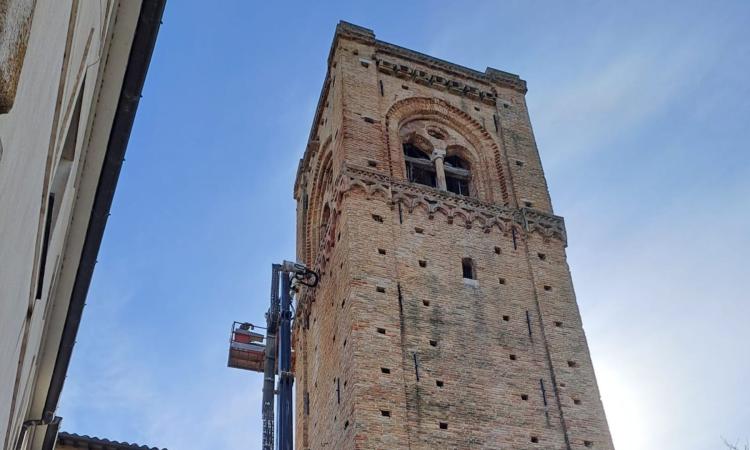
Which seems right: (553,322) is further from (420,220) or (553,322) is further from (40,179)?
(40,179)

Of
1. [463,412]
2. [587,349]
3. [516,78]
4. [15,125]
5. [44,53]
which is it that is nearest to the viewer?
[15,125]

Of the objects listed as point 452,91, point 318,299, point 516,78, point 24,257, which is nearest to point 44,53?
point 24,257

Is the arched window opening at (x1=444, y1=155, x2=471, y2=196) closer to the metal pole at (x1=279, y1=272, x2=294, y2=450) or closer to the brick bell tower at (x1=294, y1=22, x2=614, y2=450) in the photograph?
the brick bell tower at (x1=294, y1=22, x2=614, y2=450)

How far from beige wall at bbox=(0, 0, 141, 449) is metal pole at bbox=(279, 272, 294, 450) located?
342 inches

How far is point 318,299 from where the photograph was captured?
1875cm

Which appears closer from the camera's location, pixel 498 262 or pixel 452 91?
pixel 498 262

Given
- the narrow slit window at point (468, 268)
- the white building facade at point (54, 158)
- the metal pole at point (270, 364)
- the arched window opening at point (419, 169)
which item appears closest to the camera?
the white building facade at point (54, 158)

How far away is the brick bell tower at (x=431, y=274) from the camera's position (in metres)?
14.4

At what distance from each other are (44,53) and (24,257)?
45.5 inches

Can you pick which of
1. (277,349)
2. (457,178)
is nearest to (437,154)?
(457,178)

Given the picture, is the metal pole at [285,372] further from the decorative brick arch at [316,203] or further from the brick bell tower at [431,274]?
the decorative brick arch at [316,203]

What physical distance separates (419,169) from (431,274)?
13.7 feet

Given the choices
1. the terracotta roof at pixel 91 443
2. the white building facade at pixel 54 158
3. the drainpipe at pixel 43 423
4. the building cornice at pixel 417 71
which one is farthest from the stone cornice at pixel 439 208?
the white building facade at pixel 54 158

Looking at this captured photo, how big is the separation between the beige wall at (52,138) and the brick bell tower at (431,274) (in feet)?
24.0
